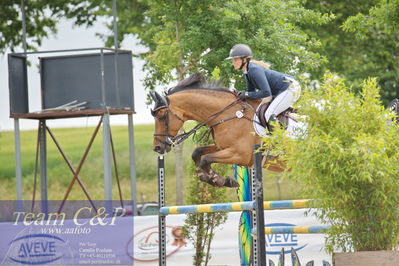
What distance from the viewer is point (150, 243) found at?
902cm

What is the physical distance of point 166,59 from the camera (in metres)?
11.8

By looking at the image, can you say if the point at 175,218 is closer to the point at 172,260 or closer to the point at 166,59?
the point at 172,260

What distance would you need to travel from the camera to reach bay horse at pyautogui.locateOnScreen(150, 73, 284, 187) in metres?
6.66

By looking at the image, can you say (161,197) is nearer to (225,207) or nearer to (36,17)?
(225,207)

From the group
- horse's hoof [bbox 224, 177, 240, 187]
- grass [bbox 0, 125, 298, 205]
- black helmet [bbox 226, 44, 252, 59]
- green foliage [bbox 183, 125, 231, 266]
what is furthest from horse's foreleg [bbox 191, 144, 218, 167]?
grass [bbox 0, 125, 298, 205]

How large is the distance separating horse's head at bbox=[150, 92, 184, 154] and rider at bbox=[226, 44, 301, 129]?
0.76 metres

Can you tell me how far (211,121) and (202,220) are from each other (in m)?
1.99

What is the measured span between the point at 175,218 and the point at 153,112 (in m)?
2.59

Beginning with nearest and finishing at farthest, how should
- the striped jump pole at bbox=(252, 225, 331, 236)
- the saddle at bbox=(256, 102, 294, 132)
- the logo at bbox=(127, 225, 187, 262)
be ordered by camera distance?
the striped jump pole at bbox=(252, 225, 331, 236)
the saddle at bbox=(256, 102, 294, 132)
the logo at bbox=(127, 225, 187, 262)

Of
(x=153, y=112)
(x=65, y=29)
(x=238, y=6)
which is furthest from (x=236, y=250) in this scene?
(x=65, y=29)

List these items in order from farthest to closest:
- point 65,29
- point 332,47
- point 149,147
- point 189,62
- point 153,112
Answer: point 149,147 < point 332,47 < point 65,29 < point 189,62 < point 153,112

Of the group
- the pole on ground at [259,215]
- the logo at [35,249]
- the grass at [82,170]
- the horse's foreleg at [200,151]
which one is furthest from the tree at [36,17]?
the pole on ground at [259,215]

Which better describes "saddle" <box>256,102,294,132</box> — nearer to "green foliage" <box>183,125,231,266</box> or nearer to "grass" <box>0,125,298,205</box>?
"green foliage" <box>183,125,231,266</box>

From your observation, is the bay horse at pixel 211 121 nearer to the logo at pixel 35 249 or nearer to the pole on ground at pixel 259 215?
the pole on ground at pixel 259 215
